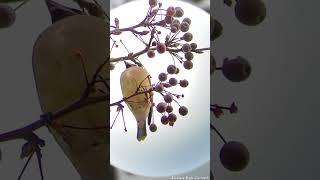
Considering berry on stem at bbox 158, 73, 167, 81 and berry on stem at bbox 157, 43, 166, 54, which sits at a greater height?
berry on stem at bbox 157, 43, 166, 54

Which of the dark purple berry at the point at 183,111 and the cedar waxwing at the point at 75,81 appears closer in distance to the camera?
the cedar waxwing at the point at 75,81

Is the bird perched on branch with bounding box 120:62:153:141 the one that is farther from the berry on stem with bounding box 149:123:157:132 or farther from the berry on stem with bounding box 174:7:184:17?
the berry on stem with bounding box 174:7:184:17

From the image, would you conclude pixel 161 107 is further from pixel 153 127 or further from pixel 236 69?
pixel 236 69

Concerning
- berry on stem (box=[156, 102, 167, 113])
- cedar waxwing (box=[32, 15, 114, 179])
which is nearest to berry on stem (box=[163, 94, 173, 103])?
berry on stem (box=[156, 102, 167, 113])

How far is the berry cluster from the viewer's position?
103 centimetres

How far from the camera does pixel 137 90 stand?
1.01 metres

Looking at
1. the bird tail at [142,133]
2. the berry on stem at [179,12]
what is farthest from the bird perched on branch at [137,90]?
the berry on stem at [179,12]

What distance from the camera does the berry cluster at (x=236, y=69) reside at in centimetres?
103

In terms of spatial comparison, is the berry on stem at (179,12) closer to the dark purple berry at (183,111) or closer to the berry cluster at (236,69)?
the berry cluster at (236,69)

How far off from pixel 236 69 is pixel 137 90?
0.77 feet

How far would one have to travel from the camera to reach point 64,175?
97 cm

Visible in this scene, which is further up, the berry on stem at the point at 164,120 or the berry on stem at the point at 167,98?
the berry on stem at the point at 167,98

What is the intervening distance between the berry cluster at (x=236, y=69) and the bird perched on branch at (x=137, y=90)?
6.2 inches

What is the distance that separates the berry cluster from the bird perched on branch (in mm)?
158
